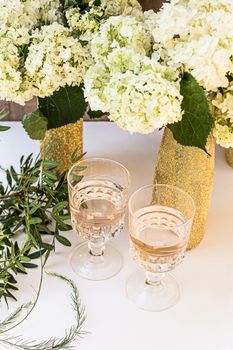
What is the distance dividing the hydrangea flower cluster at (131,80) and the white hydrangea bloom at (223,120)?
0.07 meters

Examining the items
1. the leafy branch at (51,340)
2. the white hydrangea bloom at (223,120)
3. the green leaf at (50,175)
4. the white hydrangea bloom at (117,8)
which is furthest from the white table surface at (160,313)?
the white hydrangea bloom at (117,8)

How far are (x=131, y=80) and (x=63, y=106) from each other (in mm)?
197

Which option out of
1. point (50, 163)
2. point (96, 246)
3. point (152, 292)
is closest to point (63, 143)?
point (50, 163)

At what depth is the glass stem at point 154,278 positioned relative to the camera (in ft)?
3.41

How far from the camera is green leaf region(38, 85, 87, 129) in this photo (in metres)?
1.01

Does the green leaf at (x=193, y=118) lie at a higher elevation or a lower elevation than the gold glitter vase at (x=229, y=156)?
higher

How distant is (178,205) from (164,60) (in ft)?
0.78

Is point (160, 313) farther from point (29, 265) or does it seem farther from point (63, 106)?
point (63, 106)

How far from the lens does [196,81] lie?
2.90 ft

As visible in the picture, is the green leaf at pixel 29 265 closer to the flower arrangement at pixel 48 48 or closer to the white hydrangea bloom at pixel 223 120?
the flower arrangement at pixel 48 48

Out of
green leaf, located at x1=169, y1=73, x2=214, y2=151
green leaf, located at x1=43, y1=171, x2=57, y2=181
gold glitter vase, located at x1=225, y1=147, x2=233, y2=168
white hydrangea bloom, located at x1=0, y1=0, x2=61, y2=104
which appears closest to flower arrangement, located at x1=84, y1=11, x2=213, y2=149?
green leaf, located at x1=169, y1=73, x2=214, y2=151

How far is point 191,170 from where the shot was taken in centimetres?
104

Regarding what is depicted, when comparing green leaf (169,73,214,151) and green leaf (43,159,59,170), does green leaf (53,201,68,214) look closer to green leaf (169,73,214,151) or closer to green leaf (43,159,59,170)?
green leaf (43,159,59,170)

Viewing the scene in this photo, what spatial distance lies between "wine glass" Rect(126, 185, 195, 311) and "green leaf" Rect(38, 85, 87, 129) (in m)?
0.15
